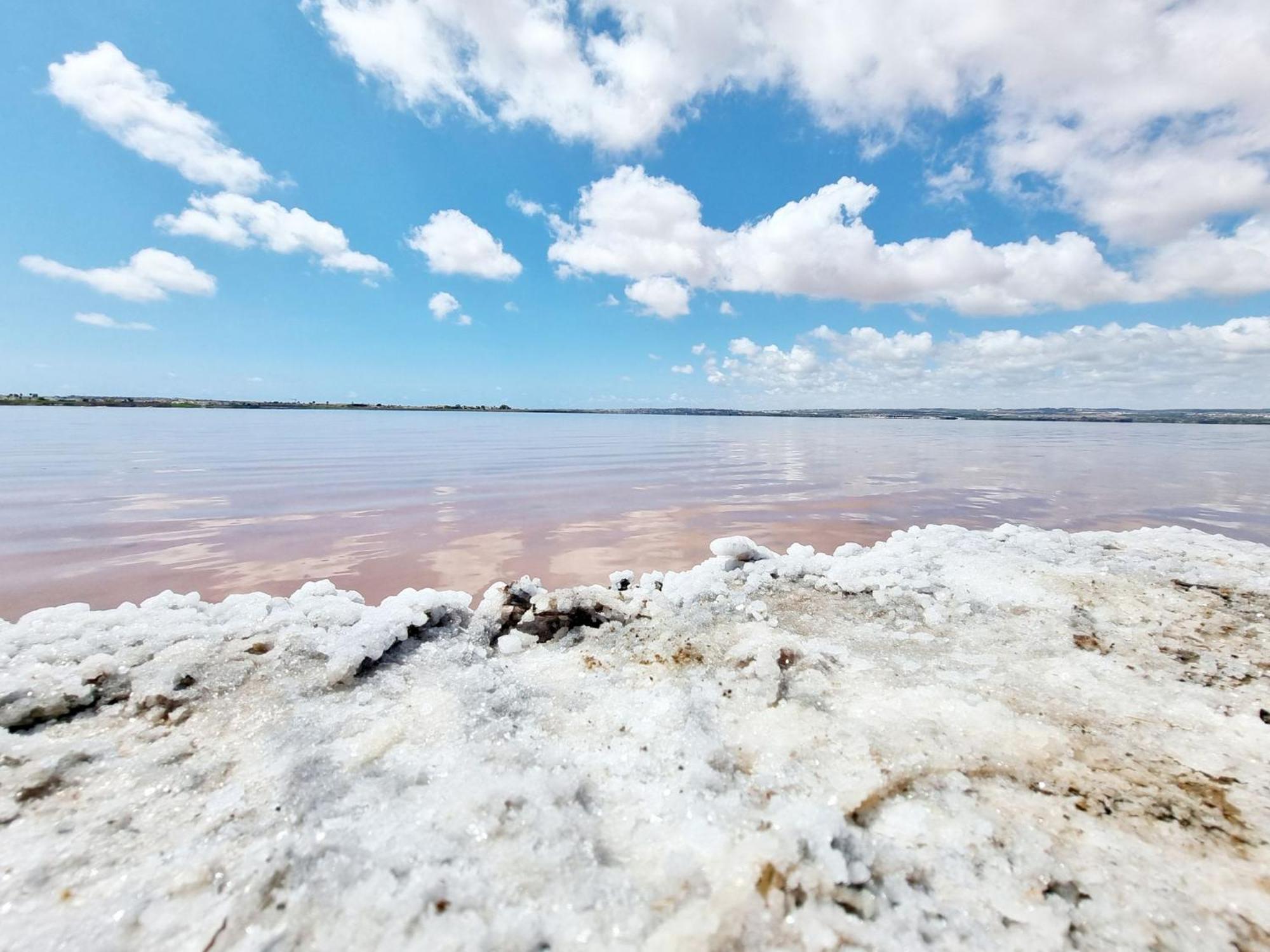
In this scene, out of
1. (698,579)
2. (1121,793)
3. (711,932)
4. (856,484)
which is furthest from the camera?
(856,484)

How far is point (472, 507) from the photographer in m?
10.8

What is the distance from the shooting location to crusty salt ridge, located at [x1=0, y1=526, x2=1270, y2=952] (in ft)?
6.30

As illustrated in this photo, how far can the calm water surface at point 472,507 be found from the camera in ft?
22.6

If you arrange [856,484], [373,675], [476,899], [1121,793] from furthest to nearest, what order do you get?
[856,484] → [373,675] → [1121,793] → [476,899]

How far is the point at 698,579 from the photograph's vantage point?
566cm

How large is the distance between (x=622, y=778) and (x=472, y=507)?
348 inches

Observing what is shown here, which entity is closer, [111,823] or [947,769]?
[111,823]

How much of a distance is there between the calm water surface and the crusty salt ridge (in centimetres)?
254

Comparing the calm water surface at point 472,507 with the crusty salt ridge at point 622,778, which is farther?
the calm water surface at point 472,507

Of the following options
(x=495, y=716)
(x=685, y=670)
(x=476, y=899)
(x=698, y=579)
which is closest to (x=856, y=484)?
(x=698, y=579)

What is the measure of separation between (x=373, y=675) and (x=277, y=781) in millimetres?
1139

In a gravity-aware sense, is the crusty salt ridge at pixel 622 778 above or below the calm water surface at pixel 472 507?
above

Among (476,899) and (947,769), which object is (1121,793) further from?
(476,899)

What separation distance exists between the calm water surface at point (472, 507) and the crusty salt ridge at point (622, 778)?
254 cm
